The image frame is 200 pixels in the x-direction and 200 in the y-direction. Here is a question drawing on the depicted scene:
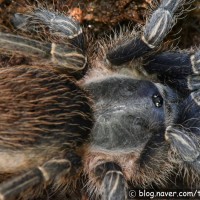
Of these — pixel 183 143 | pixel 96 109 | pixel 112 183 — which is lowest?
pixel 112 183

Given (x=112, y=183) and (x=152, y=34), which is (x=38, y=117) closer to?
(x=112, y=183)

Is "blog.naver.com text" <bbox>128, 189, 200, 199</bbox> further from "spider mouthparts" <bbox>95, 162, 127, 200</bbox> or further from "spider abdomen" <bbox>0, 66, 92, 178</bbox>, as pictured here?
"spider abdomen" <bbox>0, 66, 92, 178</bbox>

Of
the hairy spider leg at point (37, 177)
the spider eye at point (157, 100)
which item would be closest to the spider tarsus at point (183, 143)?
the spider eye at point (157, 100)

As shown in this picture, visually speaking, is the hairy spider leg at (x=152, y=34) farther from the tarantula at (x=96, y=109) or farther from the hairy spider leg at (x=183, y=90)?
the hairy spider leg at (x=183, y=90)

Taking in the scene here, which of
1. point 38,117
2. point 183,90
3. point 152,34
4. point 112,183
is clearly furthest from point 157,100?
point 38,117

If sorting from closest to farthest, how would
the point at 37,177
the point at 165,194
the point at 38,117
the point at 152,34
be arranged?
1. the point at 37,177
2. the point at 38,117
3. the point at 152,34
4. the point at 165,194

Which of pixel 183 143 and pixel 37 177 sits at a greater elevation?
pixel 183 143

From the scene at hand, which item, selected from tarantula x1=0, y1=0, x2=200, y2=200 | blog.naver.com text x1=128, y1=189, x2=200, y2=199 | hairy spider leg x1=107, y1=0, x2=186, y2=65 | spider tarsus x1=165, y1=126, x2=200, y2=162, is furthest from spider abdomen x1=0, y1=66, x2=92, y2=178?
blog.naver.com text x1=128, y1=189, x2=200, y2=199

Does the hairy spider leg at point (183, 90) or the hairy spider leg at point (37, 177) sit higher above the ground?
the hairy spider leg at point (183, 90)
